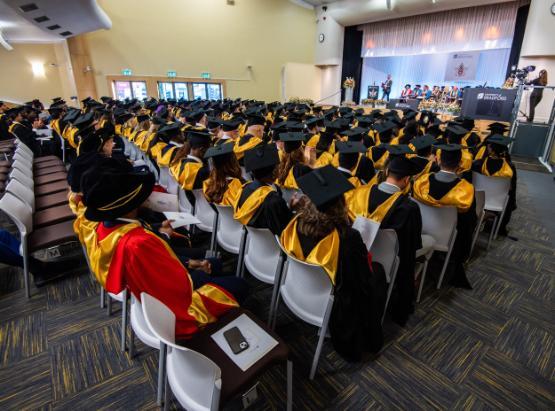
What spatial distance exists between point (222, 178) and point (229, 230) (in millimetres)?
465

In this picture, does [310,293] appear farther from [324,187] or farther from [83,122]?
[83,122]

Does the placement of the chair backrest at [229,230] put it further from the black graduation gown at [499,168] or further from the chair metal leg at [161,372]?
the black graduation gown at [499,168]

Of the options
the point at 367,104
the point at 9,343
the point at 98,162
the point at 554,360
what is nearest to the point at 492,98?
the point at 367,104

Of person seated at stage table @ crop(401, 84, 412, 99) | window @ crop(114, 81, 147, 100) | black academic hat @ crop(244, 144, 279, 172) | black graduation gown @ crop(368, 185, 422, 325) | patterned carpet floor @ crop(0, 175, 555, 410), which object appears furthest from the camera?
person seated at stage table @ crop(401, 84, 412, 99)

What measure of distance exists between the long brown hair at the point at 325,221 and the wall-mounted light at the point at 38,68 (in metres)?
16.4

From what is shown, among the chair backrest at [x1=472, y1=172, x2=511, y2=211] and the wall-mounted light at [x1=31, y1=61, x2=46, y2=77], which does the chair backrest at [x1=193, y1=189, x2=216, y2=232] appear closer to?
the chair backrest at [x1=472, y1=172, x2=511, y2=211]

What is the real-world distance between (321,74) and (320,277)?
19.5 m

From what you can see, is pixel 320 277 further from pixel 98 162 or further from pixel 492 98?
pixel 492 98

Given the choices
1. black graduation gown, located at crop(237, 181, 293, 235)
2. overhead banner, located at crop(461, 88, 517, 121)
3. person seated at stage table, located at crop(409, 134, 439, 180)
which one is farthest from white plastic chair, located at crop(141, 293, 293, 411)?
overhead banner, located at crop(461, 88, 517, 121)

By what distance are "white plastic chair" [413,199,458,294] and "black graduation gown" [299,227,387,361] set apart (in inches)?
33.5

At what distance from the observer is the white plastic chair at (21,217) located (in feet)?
7.90

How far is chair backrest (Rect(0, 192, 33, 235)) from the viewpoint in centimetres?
239

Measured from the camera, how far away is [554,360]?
2094 millimetres

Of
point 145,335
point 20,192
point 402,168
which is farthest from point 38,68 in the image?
point 402,168
